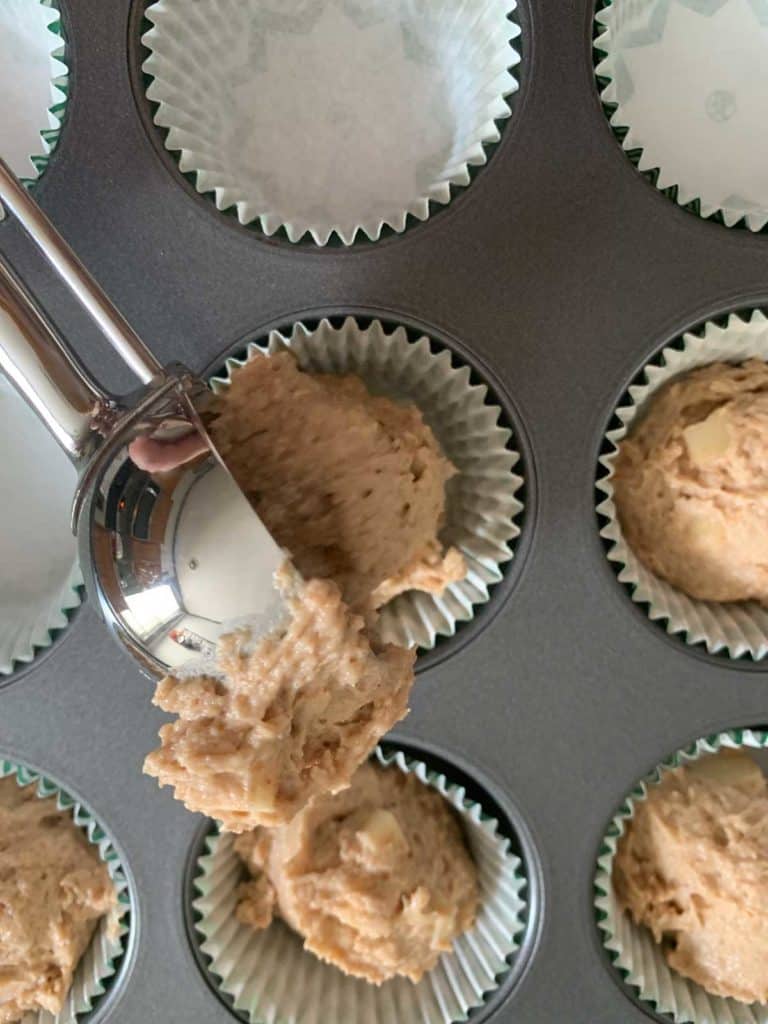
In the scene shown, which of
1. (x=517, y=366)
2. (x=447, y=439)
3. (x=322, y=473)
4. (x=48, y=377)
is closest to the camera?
(x=48, y=377)

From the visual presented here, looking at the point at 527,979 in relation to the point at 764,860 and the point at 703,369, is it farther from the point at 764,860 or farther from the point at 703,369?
the point at 703,369

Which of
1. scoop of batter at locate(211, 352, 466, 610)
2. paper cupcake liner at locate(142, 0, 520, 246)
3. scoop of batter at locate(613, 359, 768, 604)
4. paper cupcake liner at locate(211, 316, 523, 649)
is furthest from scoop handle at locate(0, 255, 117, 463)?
scoop of batter at locate(613, 359, 768, 604)

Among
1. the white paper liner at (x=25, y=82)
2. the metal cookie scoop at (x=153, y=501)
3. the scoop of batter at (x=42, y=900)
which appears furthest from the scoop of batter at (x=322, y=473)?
the scoop of batter at (x=42, y=900)

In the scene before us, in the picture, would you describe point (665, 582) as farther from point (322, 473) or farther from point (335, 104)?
point (335, 104)

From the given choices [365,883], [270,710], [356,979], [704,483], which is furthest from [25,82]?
[356,979]

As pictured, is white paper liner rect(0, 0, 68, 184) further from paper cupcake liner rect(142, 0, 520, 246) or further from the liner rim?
paper cupcake liner rect(142, 0, 520, 246)

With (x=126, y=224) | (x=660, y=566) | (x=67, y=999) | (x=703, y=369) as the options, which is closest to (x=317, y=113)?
(x=126, y=224)

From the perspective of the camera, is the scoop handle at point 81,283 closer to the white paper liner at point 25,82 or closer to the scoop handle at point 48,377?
the scoop handle at point 48,377
